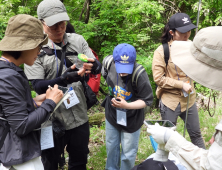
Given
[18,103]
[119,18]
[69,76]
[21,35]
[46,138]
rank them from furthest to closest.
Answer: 1. [119,18]
2. [69,76]
3. [46,138]
4. [21,35]
5. [18,103]

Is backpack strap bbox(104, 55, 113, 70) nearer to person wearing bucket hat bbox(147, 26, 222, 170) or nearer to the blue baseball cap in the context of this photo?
the blue baseball cap

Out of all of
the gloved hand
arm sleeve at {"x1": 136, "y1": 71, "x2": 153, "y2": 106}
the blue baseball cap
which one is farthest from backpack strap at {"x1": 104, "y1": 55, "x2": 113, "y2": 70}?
the gloved hand

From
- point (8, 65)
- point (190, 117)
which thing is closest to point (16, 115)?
point (8, 65)

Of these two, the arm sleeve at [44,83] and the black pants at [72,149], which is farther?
the black pants at [72,149]

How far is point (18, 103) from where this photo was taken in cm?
173

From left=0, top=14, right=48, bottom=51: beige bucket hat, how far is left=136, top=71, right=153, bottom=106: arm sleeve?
1266mm

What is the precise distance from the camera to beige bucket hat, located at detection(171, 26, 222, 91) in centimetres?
147

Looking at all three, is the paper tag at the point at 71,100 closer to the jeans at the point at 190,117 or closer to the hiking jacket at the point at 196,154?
the hiking jacket at the point at 196,154

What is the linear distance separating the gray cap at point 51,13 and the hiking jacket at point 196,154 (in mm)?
1681

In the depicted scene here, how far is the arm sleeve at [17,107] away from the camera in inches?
66.7

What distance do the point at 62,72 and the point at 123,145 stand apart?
123 cm

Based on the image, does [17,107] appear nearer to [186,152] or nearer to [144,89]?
[186,152]

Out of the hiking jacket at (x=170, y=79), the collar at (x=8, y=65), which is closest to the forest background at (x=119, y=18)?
the hiking jacket at (x=170, y=79)

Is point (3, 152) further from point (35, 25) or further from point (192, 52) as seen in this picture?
point (192, 52)
